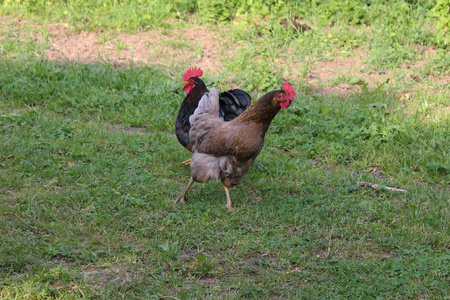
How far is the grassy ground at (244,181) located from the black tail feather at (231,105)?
2.43ft

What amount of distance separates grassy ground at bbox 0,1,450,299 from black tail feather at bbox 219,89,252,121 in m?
0.74

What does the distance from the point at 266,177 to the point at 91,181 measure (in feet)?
6.33

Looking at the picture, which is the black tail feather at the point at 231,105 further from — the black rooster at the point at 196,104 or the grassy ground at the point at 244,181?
the grassy ground at the point at 244,181

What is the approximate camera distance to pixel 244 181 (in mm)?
5613

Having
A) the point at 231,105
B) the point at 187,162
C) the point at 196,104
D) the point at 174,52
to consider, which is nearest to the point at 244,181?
the point at 187,162

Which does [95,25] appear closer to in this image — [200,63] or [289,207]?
[200,63]

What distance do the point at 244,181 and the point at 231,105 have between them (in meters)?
0.87

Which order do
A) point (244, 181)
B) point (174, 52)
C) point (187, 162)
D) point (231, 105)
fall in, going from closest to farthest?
point (231, 105) → point (244, 181) → point (187, 162) → point (174, 52)

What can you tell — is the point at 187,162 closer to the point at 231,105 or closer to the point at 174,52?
the point at 231,105

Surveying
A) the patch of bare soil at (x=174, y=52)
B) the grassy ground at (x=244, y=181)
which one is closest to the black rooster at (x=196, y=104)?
the grassy ground at (x=244, y=181)

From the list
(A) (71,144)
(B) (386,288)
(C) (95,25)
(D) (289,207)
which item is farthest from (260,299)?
(C) (95,25)

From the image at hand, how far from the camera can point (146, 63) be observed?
→ 27.3 feet

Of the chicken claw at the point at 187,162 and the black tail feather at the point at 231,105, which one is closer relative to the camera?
the black tail feather at the point at 231,105

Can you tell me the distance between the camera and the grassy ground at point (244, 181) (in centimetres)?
386
